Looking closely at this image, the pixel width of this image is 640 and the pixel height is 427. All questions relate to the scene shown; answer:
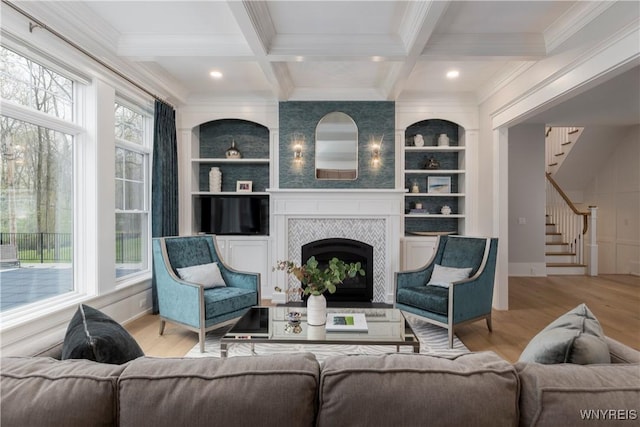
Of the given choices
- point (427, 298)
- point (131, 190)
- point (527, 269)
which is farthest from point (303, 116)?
point (527, 269)

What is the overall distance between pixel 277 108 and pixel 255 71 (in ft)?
2.73

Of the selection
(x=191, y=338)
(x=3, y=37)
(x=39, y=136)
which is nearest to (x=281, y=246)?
(x=191, y=338)

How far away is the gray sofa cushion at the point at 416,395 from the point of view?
2.71 ft

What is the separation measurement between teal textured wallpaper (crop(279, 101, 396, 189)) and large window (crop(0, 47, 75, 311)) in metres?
2.41

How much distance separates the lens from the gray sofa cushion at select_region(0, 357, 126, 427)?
819mm

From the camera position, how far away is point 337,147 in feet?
15.5

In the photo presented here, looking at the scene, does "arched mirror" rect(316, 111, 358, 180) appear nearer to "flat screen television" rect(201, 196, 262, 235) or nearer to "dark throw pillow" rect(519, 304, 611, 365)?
"flat screen television" rect(201, 196, 262, 235)

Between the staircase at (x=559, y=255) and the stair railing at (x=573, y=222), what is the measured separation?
0.16 ft

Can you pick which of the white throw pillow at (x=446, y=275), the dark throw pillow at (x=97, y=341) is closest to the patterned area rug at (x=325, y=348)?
the white throw pillow at (x=446, y=275)

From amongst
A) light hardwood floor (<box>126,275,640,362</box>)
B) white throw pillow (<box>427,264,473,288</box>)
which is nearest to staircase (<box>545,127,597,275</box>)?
light hardwood floor (<box>126,275,640,362</box>)

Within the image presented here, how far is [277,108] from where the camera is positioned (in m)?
4.73

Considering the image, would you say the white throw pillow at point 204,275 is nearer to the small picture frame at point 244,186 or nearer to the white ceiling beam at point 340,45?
the small picture frame at point 244,186

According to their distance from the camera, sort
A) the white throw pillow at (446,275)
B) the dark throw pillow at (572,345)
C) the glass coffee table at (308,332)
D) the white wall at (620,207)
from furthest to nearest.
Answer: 1. the white wall at (620,207)
2. the white throw pillow at (446,275)
3. the glass coffee table at (308,332)
4. the dark throw pillow at (572,345)

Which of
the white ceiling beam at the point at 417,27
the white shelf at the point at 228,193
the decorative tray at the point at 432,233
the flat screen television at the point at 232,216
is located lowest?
the decorative tray at the point at 432,233
